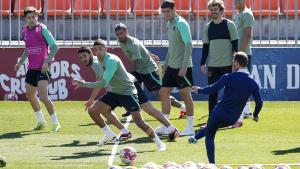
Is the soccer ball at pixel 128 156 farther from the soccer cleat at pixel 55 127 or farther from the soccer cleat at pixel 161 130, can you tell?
the soccer cleat at pixel 55 127

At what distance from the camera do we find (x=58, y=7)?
2444 cm

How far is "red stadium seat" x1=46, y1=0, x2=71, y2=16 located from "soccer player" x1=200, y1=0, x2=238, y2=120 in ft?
22.7

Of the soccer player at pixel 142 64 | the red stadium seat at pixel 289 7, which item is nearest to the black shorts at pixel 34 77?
the soccer player at pixel 142 64

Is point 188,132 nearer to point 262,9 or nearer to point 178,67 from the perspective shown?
point 178,67

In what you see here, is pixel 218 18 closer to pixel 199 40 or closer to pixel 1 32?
pixel 199 40

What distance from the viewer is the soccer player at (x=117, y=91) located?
14.8 meters

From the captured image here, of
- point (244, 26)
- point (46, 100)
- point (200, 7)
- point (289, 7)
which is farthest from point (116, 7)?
point (46, 100)

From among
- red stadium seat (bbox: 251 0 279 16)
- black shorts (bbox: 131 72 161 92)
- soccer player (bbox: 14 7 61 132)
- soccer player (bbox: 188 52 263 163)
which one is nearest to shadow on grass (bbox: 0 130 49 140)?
soccer player (bbox: 14 7 61 132)

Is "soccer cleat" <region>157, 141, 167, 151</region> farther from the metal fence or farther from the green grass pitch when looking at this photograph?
the metal fence

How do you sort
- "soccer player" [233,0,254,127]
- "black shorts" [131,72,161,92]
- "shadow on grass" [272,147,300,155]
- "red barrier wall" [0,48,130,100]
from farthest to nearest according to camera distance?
"red barrier wall" [0,48,130,100] → "soccer player" [233,0,254,127] → "black shorts" [131,72,161,92] → "shadow on grass" [272,147,300,155]

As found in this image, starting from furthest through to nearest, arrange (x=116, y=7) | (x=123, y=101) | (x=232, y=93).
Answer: (x=116, y=7) → (x=123, y=101) → (x=232, y=93)

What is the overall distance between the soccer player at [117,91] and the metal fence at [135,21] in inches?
306

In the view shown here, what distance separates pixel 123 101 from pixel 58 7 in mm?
9734

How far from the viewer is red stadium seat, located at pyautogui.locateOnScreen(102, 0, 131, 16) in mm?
23697
